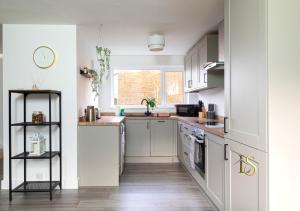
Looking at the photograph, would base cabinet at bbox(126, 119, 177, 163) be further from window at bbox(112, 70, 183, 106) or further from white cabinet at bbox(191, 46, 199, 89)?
white cabinet at bbox(191, 46, 199, 89)

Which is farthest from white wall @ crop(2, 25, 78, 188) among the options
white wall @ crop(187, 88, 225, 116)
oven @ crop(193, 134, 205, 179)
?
white wall @ crop(187, 88, 225, 116)

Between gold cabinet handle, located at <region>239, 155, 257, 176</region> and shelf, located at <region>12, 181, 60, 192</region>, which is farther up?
gold cabinet handle, located at <region>239, 155, 257, 176</region>

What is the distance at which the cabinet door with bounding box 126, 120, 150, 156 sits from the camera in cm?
495

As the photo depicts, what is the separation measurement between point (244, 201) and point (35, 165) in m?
2.76

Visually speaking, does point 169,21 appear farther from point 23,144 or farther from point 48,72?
point 23,144

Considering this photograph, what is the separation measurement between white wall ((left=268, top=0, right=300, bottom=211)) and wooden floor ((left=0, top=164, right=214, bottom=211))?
57.7 inches

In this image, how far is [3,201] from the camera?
295cm

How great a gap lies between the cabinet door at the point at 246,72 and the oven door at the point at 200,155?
1.01m

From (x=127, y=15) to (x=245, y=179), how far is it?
2206 mm

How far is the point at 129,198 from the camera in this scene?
304cm

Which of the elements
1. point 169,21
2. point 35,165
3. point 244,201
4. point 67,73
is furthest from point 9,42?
point 244,201

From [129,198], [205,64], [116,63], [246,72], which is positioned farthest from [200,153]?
[116,63]

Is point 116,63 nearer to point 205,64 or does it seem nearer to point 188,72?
point 188,72

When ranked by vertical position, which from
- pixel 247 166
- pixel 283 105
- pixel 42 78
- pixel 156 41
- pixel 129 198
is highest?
pixel 156 41
